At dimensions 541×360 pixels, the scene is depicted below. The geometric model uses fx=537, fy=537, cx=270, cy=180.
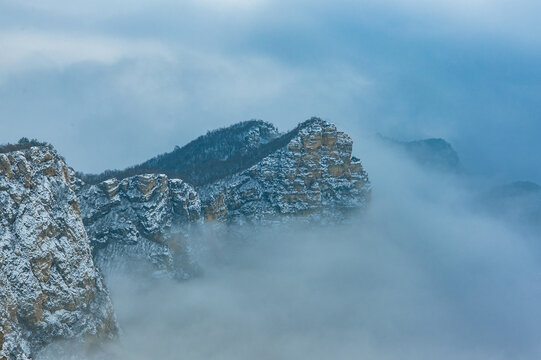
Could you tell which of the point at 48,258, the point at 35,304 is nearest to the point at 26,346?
the point at 35,304

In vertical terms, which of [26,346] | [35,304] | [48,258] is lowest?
[26,346]

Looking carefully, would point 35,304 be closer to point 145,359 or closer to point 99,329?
point 99,329

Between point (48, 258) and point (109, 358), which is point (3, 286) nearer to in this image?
point (48, 258)

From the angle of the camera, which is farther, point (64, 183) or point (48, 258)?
point (64, 183)

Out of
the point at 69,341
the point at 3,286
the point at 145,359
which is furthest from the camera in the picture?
the point at 145,359

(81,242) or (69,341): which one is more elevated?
(81,242)

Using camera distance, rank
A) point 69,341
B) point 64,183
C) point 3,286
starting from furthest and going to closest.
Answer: point 64,183 → point 69,341 → point 3,286
